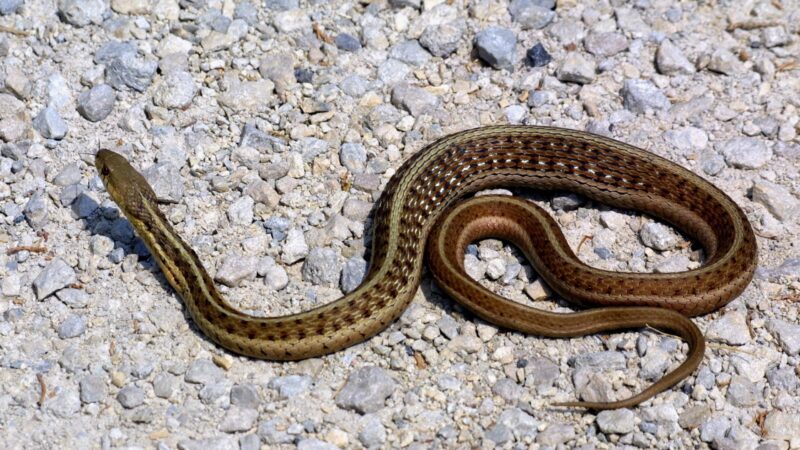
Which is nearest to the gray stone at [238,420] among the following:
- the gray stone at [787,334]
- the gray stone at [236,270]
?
the gray stone at [236,270]

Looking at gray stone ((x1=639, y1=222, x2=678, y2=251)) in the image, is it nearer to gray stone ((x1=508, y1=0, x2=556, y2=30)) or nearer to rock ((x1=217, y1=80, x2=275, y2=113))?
gray stone ((x1=508, y1=0, x2=556, y2=30))

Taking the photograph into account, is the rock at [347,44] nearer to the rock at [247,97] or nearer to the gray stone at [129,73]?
the rock at [247,97]

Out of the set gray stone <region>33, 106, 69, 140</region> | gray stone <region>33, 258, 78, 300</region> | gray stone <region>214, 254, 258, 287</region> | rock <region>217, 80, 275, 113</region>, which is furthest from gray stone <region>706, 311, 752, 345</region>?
gray stone <region>33, 106, 69, 140</region>

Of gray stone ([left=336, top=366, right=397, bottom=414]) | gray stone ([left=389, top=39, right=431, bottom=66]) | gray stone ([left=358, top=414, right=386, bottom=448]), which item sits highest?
gray stone ([left=389, top=39, right=431, bottom=66])

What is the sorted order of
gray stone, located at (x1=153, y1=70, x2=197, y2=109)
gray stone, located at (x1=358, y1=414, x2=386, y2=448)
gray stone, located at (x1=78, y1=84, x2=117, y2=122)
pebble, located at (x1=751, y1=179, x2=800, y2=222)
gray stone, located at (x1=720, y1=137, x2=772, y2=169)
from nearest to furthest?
gray stone, located at (x1=358, y1=414, x2=386, y2=448)
pebble, located at (x1=751, y1=179, x2=800, y2=222)
gray stone, located at (x1=720, y1=137, x2=772, y2=169)
gray stone, located at (x1=78, y1=84, x2=117, y2=122)
gray stone, located at (x1=153, y1=70, x2=197, y2=109)

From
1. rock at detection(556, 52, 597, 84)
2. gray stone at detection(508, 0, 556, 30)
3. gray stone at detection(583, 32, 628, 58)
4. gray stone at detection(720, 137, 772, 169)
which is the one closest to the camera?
gray stone at detection(720, 137, 772, 169)

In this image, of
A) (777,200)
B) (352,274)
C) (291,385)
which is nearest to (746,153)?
(777,200)
